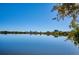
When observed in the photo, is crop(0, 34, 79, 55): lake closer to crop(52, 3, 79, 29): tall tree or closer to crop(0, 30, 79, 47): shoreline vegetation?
crop(0, 30, 79, 47): shoreline vegetation

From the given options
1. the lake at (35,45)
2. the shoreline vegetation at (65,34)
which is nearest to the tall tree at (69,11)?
the shoreline vegetation at (65,34)

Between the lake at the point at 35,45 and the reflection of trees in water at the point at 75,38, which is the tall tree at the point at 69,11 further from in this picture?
the lake at the point at 35,45

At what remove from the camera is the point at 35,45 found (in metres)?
4.71

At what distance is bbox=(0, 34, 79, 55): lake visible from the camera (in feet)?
15.3

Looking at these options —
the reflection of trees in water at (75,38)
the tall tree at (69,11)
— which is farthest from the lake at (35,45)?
the tall tree at (69,11)

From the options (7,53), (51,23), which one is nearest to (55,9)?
(51,23)

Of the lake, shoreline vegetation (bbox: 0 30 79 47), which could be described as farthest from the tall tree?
the lake

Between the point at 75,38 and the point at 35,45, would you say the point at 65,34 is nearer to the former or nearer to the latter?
Result: the point at 75,38

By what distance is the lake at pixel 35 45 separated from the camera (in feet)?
15.3

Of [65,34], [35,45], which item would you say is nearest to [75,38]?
[65,34]

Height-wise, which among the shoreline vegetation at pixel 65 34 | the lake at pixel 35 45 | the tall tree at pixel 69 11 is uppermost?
the tall tree at pixel 69 11

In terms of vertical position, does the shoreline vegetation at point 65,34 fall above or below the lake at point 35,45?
above

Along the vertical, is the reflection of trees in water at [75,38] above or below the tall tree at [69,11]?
below

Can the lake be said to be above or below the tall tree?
below
